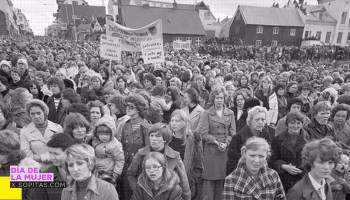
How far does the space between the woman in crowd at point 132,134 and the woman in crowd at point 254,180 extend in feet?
5.07

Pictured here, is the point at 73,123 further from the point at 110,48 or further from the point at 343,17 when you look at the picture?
the point at 343,17

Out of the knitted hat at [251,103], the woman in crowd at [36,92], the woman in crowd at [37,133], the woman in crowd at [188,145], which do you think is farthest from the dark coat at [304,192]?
the woman in crowd at [36,92]

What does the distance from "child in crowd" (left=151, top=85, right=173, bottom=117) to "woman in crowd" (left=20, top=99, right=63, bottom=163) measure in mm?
1910

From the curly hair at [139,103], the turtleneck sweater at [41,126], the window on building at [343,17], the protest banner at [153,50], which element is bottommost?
the turtleneck sweater at [41,126]

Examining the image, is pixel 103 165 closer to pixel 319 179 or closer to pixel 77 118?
pixel 77 118

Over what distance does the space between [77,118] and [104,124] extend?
0.40 m

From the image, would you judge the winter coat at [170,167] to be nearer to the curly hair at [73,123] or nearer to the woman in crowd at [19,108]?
the curly hair at [73,123]

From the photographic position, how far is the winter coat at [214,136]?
167 inches

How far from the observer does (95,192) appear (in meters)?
2.43

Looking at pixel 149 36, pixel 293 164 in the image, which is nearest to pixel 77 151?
pixel 293 164

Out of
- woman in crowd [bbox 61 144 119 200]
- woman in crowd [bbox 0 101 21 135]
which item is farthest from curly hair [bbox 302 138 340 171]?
woman in crowd [bbox 0 101 21 135]

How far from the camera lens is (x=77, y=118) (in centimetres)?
346

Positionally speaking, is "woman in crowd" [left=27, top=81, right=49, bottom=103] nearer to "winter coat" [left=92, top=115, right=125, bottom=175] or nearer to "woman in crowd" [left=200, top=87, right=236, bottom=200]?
"winter coat" [left=92, top=115, right=125, bottom=175]

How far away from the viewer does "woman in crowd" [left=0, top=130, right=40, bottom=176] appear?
258 cm
